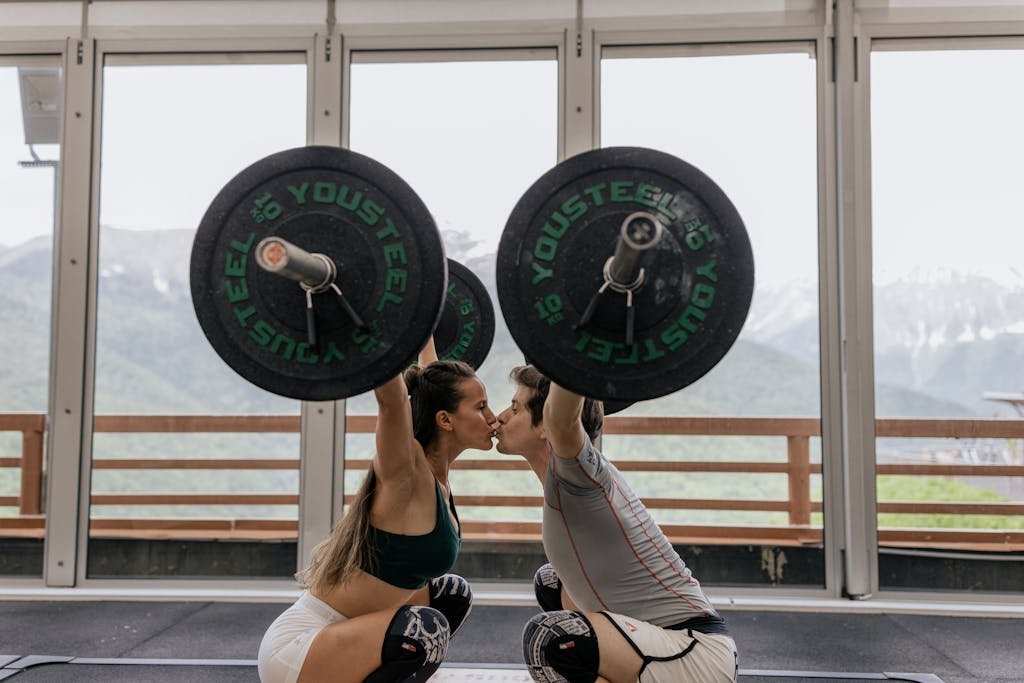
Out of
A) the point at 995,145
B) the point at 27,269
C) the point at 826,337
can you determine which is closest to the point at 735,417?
the point at 826,337

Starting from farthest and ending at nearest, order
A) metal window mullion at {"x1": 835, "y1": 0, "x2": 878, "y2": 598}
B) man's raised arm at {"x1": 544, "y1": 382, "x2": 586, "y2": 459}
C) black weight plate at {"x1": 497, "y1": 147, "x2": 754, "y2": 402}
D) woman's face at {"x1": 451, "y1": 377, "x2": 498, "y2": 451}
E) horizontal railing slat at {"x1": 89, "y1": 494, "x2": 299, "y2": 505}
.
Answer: horizontal railing slat at {"x1": 89, "y1": 494, "x2": 299, "y2": 505} < metal window mullion at {"x1": 835, "y1": 0, "x2": 878, "y2": 598} < woman's face at {"x1": 451, "y1": 377, "x2": 498, "y2": 451} < man's raised arm at {"x1": 544, "y1": 382, "x2": 586, "y2": 459} < black weight plate at {"x1": 497, "y1": 147, "x2": 754, "y2": 402}

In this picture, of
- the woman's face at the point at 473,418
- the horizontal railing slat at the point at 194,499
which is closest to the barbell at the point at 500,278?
the woman's face at the point at 473,418

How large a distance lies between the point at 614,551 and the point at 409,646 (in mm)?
453

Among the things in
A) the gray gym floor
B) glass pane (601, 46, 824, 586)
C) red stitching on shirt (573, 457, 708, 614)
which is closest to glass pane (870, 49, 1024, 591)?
glass pane (601, 46, 824, 586)

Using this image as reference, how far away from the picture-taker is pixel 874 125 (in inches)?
137

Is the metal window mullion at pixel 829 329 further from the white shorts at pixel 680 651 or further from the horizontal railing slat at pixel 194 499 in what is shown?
the horizontal railing slat at pixel 194 499

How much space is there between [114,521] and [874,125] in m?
3.87

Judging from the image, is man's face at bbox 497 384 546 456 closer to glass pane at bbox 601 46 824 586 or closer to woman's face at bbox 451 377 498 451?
woman's face at bbox 451 377 498 451

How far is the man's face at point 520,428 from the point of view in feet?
5.98

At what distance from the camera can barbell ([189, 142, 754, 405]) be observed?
52.0 inches

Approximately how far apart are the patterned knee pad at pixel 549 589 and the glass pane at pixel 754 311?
155 centimetres

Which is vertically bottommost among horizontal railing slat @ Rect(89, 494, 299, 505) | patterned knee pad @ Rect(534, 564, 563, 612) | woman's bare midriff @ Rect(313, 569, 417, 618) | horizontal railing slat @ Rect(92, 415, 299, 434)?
horizontal railing slat @ Rect(89, 494, 299, 505)

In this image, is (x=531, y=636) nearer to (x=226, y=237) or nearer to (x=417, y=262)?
(x=417, y=262)

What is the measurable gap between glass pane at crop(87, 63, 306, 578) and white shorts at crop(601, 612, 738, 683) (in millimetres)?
2389
